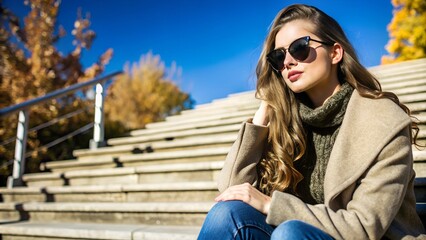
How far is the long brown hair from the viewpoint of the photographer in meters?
1.38

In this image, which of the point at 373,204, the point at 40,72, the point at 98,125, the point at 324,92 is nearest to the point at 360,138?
the point at 373,204

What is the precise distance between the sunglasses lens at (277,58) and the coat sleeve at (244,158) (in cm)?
29

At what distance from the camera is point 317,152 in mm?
1403

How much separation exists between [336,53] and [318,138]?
0.38m

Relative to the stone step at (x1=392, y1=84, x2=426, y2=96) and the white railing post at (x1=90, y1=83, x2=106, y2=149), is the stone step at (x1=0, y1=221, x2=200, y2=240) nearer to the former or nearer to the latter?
the white railing post at (x1=90, y1=83, x2=106, y2=149)

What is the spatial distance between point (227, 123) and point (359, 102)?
2.42 meters

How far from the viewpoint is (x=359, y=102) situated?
1.23 meters

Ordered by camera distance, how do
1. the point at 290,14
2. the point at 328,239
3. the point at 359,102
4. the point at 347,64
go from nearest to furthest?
the point at 328,239 < the point at 359,102 < the point at 347,64 < the point at 290,14

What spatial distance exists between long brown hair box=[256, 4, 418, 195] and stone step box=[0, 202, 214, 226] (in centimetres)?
73

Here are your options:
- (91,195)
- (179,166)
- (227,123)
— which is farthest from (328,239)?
(227,123)

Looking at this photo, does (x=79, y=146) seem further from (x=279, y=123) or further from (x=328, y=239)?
Answer: (x=328, y=239)

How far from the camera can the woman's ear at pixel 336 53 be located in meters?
1.41

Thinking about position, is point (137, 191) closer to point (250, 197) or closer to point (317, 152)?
point (250, 197)

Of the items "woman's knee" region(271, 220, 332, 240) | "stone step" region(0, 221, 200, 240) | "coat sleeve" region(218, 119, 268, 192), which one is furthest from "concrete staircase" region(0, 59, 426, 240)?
"woman's knee" region(271, 220, 332, 240)
